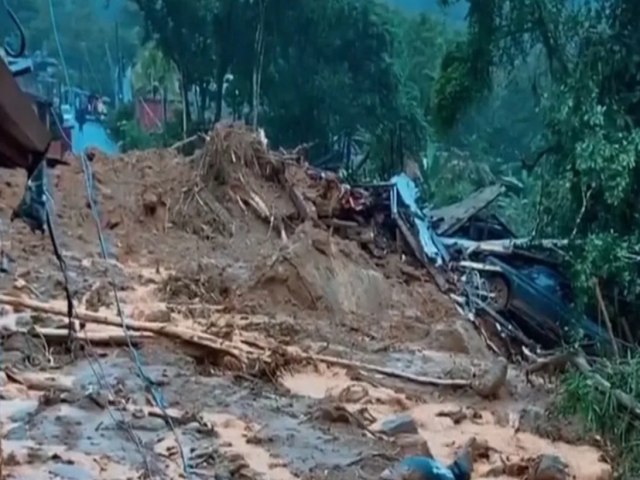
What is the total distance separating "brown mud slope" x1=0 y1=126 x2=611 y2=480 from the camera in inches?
185

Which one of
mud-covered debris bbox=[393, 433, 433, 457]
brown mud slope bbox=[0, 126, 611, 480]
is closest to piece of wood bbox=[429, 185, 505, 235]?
brown mud slope bbox=[0, 126, 611, 480]

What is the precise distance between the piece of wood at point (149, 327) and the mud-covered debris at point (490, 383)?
161 cm

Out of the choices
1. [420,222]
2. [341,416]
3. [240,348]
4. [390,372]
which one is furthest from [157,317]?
[420,222]

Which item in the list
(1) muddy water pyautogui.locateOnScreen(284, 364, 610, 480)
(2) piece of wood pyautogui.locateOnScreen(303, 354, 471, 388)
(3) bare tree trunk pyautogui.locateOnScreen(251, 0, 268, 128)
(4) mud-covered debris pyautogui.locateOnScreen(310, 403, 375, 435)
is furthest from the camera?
(3) bare tree trunk pyautogui.locateOnScreen(251, 0, 268, 128)

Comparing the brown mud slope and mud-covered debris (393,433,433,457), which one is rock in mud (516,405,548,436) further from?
mud-covered debris (393,433,433,457)

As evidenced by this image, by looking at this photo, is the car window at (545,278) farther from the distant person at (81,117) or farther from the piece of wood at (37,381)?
the piece of wood at (37,381)

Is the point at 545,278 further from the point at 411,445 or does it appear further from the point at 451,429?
the point at 411,445

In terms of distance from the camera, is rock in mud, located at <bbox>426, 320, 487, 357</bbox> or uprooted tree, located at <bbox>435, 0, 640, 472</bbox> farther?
uprooted tree, located at <bbox>435, 0, 640, 472</bbox>

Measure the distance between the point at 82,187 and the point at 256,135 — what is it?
2.27 m

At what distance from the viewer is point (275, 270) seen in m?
8.52

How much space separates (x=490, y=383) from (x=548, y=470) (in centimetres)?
176

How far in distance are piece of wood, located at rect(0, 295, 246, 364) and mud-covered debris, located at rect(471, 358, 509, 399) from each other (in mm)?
1614

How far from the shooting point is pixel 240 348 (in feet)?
21.0

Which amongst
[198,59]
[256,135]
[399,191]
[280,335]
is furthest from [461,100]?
[198,59]
